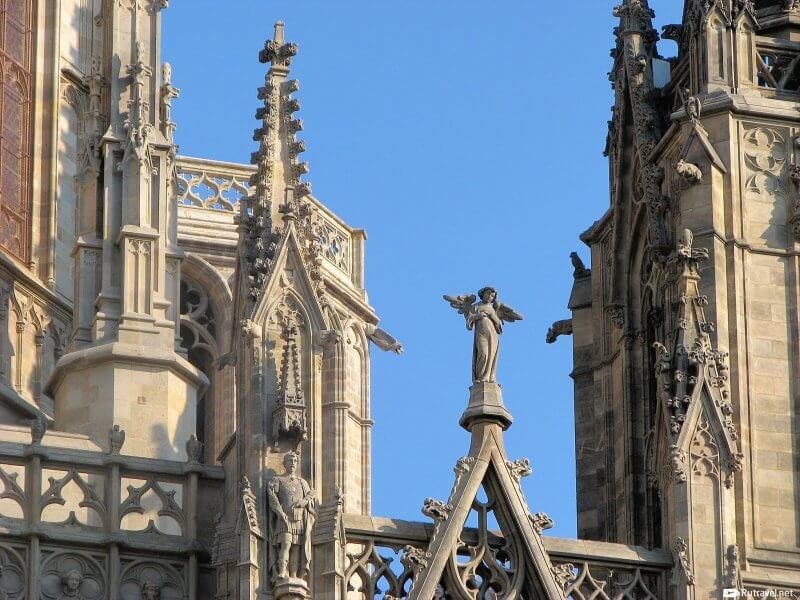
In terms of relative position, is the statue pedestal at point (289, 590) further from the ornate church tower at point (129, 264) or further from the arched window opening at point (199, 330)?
the arched window opening at point (199, 330)

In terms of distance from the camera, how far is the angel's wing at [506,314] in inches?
1501

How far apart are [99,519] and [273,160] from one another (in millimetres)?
3744

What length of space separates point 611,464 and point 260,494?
5.59 m

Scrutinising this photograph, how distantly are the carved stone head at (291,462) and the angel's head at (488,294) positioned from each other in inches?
100

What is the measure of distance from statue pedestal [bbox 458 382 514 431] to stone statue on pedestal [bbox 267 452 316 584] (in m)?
1.82

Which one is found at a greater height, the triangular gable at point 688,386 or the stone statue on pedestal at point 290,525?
the triangular gable at point 688,386

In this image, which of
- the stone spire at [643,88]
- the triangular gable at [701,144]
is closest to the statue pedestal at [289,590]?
the stone spire at [643,88]

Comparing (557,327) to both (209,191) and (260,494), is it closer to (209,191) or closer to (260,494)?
(260,494)

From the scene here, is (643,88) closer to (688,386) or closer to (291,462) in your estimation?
(688,386)

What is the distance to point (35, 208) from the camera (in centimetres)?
4594

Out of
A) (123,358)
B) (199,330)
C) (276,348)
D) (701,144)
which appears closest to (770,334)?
(701,144)

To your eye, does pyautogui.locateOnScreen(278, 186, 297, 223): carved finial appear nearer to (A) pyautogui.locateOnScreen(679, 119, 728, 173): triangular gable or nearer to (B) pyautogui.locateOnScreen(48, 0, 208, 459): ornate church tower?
(B) pyautogui.locateOnScreen(48, 0, 208, 459): ornate church tower

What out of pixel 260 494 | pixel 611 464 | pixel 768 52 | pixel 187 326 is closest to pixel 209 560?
pixel 260 494

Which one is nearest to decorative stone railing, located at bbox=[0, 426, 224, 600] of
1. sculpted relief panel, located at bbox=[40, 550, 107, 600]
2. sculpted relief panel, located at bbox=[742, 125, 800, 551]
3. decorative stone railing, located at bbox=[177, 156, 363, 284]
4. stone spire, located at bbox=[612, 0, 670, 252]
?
sculpted relief panel, located at bbox=[40, 550, 107, 600]
